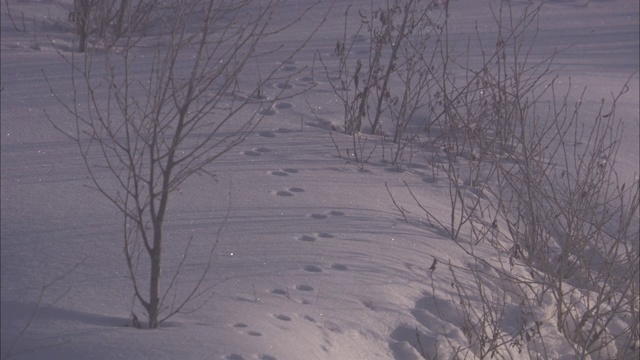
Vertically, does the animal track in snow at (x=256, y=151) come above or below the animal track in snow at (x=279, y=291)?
above

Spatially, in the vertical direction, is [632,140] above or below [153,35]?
below

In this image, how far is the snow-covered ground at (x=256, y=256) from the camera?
3.63 m

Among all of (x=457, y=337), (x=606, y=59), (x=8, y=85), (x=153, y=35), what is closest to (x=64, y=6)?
(x=153, y=35)

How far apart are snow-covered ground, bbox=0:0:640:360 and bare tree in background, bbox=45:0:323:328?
0.12m

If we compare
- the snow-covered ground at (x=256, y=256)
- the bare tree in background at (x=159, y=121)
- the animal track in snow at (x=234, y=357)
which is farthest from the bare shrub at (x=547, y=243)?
the bare tree in background at (x=159, y=121)

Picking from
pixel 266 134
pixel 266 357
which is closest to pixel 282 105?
pixel 266 134

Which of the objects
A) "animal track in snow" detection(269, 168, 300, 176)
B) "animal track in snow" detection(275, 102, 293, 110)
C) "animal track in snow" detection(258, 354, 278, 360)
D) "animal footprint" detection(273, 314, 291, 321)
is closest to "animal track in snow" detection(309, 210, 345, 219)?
"animal track in snow" detection(269, 168, 300, 176)

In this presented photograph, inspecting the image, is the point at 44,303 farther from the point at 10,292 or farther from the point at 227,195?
the point at 227,195

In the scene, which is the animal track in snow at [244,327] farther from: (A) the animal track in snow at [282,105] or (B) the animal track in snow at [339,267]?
(A) the animal track in snow at [282,105]

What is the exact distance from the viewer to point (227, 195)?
17.5 feet

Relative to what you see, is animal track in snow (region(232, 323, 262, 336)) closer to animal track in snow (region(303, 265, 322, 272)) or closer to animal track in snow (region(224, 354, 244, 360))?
animal track in snow (region(224, 354, 244, 360))

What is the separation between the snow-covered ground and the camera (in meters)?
3.63

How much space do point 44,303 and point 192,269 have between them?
72 cm

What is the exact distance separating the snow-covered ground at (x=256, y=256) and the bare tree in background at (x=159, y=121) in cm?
12
